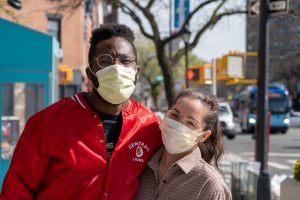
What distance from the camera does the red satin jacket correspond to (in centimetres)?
233

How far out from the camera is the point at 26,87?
740 centimetres

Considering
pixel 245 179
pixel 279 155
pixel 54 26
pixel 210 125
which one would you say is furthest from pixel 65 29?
pixel 210 125

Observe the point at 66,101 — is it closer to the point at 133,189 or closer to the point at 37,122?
the point at 37,122

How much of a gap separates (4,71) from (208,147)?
4.63m

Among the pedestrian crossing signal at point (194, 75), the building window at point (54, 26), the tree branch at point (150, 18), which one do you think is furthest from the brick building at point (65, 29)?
the tree branch at point (150, 18)

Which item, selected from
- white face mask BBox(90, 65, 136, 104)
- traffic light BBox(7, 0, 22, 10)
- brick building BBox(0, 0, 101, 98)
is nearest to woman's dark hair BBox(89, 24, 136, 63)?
white face mask BBox(90, 65, 136, 104)

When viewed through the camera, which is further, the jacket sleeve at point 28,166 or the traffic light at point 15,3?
the traffic light at point 15,3

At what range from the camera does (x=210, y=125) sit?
248 centimetres

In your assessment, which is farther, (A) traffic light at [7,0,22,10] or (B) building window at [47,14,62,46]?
(B) building window at [47,14,62,46]

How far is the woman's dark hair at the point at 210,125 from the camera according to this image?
2451 millimetres

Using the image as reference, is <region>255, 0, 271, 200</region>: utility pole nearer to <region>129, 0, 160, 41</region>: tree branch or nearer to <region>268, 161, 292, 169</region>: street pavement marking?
<region>129, 0, 160, 41</region>: tree branch

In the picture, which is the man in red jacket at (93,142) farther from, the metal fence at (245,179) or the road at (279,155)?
the road at (279,155)

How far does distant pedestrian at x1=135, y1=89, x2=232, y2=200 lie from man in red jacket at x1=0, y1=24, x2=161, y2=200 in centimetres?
8

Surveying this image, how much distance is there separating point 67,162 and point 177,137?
1.55 feet
